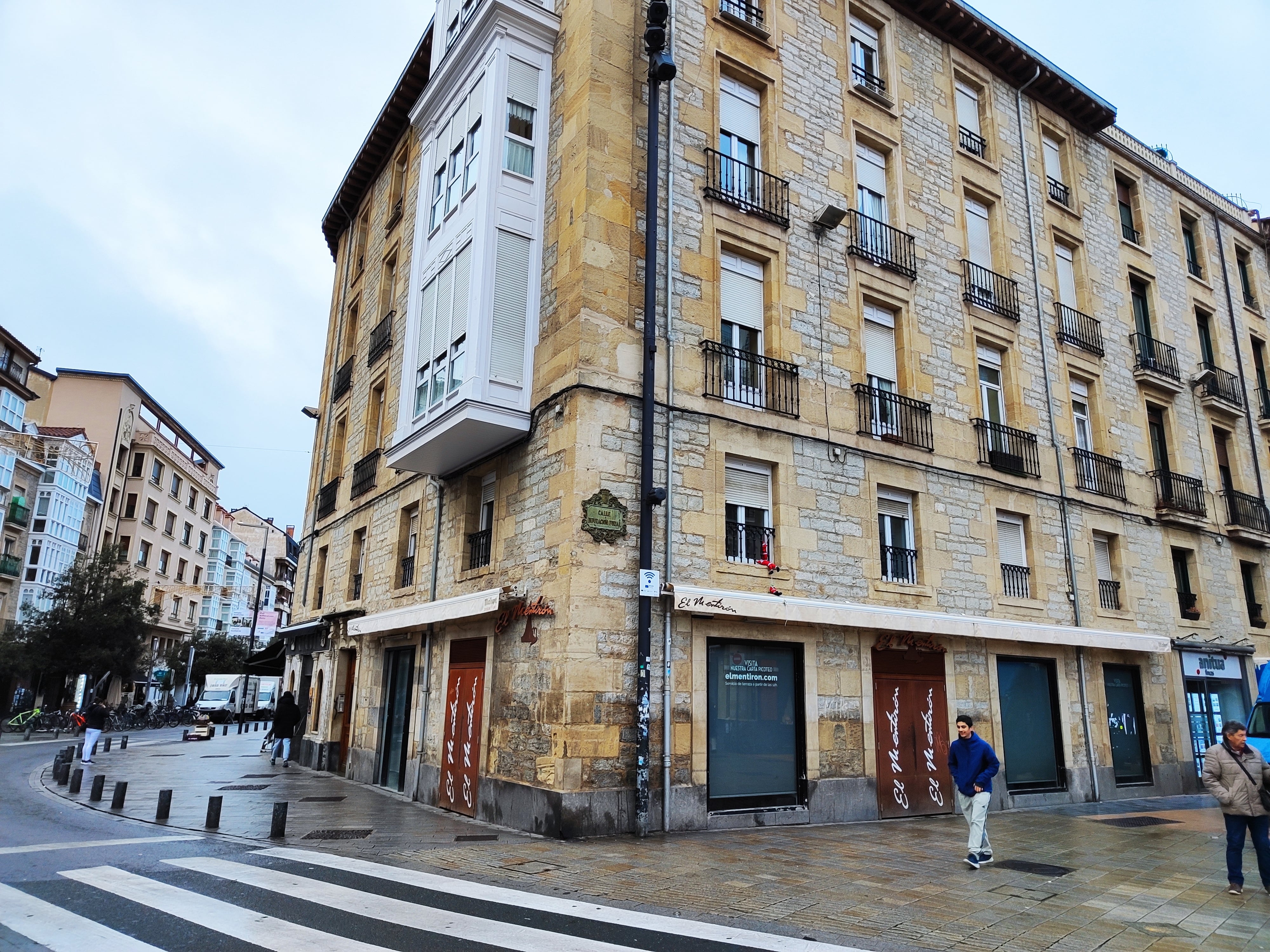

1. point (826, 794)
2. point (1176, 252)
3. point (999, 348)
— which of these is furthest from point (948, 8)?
point (826, 794)

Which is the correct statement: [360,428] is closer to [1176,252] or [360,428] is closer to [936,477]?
[936,477]

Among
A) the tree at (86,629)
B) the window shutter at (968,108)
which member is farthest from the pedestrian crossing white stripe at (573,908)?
the tree at (86,629)

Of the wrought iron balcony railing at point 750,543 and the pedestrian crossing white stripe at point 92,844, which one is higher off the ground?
the wrought iron balcony railing at point 750,543

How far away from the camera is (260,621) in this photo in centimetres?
3581

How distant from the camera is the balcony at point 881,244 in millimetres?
13945

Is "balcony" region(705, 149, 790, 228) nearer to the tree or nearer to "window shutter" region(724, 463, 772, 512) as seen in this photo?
"window shutter" region(724, 463, 772, 512)

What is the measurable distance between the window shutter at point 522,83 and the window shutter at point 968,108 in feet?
30.1

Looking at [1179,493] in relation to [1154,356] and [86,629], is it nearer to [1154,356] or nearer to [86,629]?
[1154,356]

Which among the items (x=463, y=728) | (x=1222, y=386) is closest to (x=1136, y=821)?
(x=463, y=728)

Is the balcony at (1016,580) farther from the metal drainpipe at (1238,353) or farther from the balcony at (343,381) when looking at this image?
the balcony at (343,381)

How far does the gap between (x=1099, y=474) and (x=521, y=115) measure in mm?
12925

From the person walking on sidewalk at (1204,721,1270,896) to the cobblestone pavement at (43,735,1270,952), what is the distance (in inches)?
9.8

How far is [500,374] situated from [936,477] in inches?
291

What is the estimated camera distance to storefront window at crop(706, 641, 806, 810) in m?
10.6
